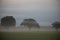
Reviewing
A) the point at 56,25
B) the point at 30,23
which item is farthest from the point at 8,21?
the point at 56,25

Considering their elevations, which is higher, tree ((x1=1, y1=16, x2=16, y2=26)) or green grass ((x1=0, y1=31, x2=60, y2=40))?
tree ((x1=1, y1=16, x2=16, y2=26))

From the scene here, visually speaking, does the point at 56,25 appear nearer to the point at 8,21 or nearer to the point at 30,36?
the point at 30,36

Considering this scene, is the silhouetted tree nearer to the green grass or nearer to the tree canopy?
the green grass

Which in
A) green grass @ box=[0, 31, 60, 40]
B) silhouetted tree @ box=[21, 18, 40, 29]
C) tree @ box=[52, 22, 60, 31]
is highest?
silhouetted tree @ box=[21, 18, 40, 29]

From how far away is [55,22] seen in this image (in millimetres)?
1818

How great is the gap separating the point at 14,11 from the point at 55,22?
31.0 inches

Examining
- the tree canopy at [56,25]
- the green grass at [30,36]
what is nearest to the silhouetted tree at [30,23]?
the green grass at [30,36]

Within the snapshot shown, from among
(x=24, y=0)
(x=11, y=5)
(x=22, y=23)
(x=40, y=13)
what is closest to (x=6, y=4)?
(x=11, y=5)

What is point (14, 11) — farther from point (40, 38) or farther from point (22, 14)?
point (40, 38)

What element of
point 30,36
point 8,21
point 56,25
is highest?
point 8,21

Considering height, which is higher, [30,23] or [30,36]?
[30,23]

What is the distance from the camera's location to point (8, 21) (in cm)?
184

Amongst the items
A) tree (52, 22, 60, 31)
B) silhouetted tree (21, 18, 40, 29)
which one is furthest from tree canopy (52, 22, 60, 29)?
silhouetted tree (21, 18, 40, 29)

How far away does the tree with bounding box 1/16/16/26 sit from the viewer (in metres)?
1.83
